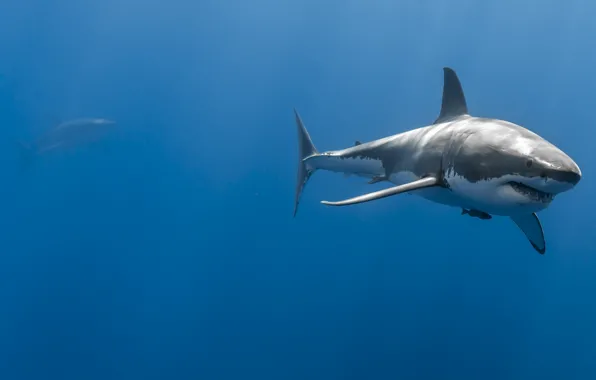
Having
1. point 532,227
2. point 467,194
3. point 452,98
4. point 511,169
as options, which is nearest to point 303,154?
point 452,98

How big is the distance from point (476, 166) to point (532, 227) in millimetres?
1845

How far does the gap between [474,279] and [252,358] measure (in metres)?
7.93

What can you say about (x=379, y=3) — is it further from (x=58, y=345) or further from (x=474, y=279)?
(x=58, y=345)

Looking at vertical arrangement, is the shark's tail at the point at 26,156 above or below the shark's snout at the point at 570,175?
above

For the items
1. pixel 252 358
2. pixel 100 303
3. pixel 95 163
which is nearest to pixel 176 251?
pixel 100 303

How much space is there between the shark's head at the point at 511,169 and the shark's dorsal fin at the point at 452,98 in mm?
1409

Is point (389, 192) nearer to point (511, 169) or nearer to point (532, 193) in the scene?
point (511, 169)

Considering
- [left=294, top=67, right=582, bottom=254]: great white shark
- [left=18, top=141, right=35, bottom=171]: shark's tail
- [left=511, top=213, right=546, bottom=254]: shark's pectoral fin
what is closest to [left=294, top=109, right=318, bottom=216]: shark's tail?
[left=294, top=67, right=582, bottom=254]: great white shark

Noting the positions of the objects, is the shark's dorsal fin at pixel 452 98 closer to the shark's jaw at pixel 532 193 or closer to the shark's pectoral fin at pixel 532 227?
the shark's pectoral fin at pixel 532 227

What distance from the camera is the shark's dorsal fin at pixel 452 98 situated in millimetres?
5301

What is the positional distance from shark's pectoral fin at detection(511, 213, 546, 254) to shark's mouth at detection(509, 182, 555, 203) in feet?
4.82

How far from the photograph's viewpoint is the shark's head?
2979 millimetres

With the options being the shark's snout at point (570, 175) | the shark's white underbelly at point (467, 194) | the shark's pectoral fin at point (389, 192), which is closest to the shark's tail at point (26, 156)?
the shark's white underbelly at point (467, 194)

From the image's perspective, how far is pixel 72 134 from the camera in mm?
16969
